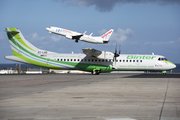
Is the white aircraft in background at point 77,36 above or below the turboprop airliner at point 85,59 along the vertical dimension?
above

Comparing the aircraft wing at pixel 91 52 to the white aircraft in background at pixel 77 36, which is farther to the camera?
the white aircraft in background at pixel 77 36

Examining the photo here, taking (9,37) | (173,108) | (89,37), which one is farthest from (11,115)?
(89,37)

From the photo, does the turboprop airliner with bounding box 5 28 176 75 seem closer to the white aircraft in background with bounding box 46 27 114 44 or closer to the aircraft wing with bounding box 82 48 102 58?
the aircraft wing with bounding box 82 48 102 58

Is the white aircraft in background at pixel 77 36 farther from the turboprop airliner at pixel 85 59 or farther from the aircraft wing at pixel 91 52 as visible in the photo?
the aircraft wing at pixel 91 52

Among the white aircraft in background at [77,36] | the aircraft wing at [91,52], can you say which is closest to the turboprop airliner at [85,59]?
the aircraft wing at [91,52]

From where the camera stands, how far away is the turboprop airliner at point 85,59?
40.3m

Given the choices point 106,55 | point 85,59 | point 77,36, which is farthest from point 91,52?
point 77,36

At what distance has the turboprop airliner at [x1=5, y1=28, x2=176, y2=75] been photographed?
40281 millimetres

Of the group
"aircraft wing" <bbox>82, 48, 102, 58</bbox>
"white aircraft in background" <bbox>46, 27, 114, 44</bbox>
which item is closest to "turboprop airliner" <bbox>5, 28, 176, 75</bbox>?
"aircraft wing" <bbox>82, 48, 102, 58</bbox>

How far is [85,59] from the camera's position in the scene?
42094 mm

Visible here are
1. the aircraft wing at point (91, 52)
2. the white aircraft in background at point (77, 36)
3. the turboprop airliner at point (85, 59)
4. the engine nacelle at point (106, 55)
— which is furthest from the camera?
the white aircraft in background at point (77, 36)

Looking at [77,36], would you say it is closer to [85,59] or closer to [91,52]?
[85,59]

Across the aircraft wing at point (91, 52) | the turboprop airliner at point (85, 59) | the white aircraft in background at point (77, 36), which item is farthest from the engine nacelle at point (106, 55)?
the white aircraft in background at point (77, 36)

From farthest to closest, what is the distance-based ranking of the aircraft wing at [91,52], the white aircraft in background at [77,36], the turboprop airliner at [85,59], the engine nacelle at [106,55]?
the white aircraft in background at [77,36], the engine nacelle at [106,55], the aircraft wing at [91,52], the turboprop airliner at [85,59]
